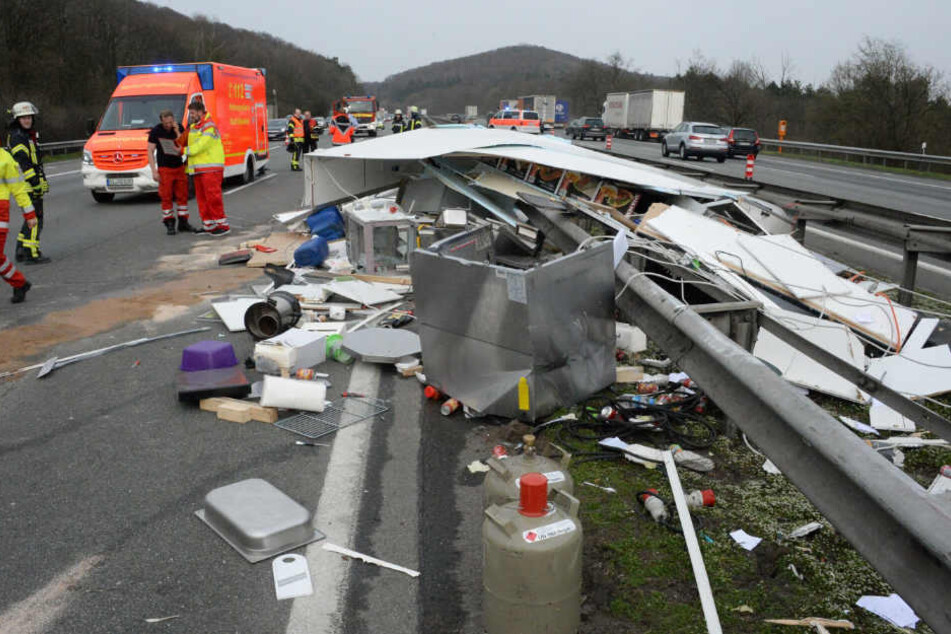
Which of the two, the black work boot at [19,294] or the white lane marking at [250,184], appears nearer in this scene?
the black work boot at [19,294]

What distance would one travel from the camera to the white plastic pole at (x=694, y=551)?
2.79m

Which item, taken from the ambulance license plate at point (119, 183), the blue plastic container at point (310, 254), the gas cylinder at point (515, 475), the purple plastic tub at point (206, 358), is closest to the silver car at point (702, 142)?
the ambulance license plate at point (119, 183)

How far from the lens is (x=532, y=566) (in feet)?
8.48

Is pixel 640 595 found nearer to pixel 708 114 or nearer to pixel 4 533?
pixel 4 533

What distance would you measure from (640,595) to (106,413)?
3617 millimetres

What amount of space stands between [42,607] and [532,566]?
1927mm

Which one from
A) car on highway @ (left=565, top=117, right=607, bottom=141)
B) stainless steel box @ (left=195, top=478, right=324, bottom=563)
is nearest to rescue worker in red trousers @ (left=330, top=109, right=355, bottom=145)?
stainless steel box @ (left=195, top=478, right=324, bottom=563)

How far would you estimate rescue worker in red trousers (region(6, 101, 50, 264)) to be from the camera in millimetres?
9742

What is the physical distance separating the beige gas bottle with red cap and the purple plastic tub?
3.23 m

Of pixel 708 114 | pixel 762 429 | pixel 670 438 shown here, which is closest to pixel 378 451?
pixel 670 438

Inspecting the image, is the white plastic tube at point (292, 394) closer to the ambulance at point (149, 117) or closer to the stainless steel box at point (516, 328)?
the stainless steel box at point (516, 328)

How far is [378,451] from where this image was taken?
14.4 feet

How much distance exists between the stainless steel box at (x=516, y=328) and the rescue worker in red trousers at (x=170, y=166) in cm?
875

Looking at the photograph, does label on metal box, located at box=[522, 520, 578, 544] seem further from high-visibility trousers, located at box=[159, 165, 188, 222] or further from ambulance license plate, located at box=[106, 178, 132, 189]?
ambulance license plate, located at box=[106, 178, 132, 189]
